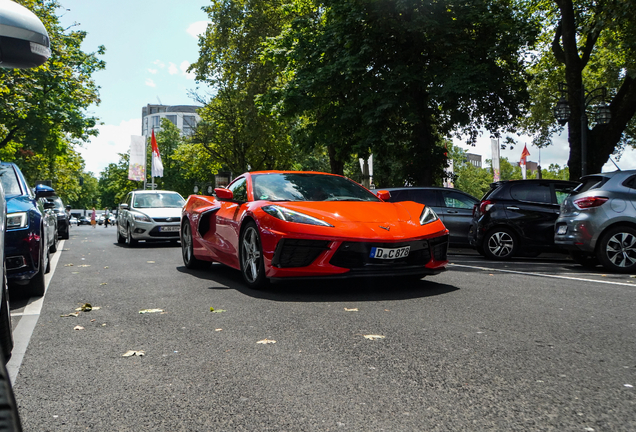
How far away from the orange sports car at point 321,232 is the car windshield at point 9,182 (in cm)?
235

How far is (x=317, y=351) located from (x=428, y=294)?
8.79 ft

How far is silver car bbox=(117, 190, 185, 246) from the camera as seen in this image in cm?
1572

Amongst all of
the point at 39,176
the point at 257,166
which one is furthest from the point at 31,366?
the point at 39,176

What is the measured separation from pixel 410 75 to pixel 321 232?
42.8ft

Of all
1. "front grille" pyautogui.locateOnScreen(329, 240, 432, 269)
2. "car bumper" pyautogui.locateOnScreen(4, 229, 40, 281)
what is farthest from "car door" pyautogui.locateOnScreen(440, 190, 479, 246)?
"car bumper" pyautogui.locateOnScreen(4, 229, 40, 281)

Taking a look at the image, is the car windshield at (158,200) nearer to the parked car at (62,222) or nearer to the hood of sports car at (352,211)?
the parked car at (62,222)

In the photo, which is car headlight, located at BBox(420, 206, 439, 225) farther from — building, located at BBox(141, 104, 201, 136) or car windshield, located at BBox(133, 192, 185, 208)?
building, located at BBox(141, 104, 201, 136)

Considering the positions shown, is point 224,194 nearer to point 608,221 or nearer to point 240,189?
point 240,189

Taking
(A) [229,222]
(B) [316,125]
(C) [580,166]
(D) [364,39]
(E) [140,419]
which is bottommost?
(E) [140,419]

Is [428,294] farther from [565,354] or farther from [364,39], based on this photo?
[364,39]

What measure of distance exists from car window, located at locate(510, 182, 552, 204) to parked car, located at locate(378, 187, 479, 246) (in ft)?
6.69

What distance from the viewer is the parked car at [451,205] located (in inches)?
578

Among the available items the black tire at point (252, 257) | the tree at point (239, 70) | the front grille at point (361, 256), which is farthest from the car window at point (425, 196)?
the tree at point (239, 70)

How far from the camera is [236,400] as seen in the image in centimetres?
314
